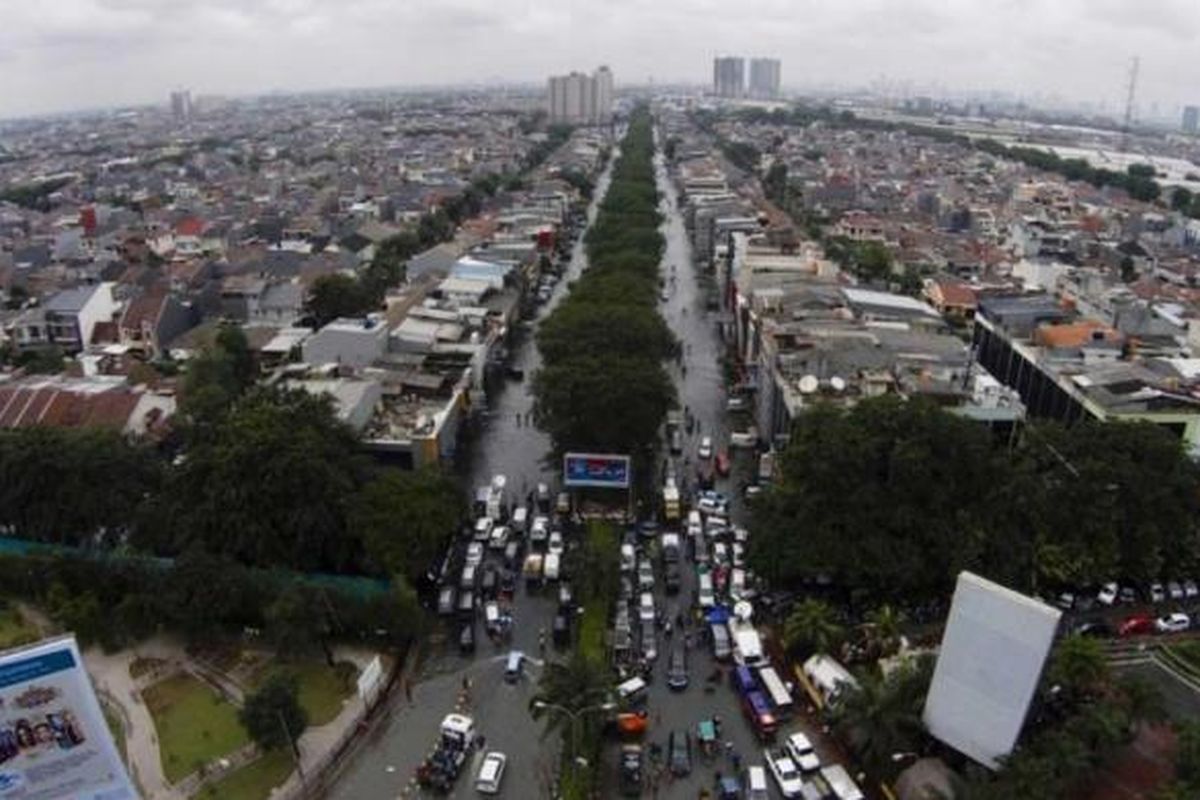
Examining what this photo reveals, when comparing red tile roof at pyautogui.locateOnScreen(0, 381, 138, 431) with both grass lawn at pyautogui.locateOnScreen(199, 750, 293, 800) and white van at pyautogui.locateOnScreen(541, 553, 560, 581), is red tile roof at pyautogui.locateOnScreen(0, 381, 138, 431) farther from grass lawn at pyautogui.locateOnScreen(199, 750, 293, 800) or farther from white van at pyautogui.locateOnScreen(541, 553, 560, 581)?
grass lawn at pyautogui.locateOnScreen(199, 750, 293, 800)

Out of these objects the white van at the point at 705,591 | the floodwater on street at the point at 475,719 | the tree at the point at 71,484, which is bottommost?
the floodwater on street at the point at 475,719

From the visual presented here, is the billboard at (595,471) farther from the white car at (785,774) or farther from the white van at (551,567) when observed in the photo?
the white car at (785,774)

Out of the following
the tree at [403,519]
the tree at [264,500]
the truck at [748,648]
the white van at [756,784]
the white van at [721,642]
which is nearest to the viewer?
the white van at [756,784]

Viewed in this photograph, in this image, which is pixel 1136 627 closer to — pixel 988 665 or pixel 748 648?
pixel 988 665

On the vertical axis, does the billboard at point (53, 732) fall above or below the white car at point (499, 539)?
above

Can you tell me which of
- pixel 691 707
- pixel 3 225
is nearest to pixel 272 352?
pixel 691 707

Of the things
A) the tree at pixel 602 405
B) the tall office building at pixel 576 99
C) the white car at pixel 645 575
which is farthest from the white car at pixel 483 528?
the tall office building at pixel 576 99

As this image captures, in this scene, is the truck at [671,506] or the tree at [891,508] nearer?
the tree at [891,508]

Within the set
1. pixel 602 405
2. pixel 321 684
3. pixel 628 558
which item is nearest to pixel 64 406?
pixel 321 684

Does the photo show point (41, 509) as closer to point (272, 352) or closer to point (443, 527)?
point (443, 527)
